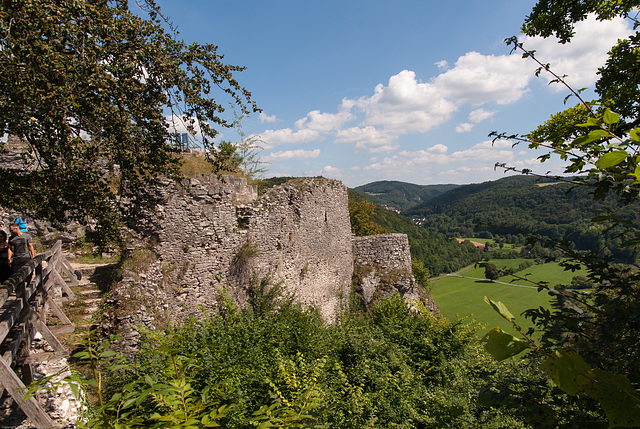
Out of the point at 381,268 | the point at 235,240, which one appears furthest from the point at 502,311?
the point at 381,268

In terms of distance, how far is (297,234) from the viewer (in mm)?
10414

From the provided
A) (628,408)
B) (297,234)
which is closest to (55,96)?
(628,408)

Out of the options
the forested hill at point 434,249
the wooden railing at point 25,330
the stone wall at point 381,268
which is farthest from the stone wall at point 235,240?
the forested hill at point 434,249

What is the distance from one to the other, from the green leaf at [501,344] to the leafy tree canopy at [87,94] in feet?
14.3

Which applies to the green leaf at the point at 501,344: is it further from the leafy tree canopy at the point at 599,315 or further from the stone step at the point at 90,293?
the stone step at the point at 90,293

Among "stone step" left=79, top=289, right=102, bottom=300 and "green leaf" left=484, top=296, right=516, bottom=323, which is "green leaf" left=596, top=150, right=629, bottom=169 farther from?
"stone step" left=79, top=289, right=102, bottom=300

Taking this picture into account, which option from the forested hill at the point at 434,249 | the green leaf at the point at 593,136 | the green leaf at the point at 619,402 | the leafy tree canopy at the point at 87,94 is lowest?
the forested hill at the point at 434,249

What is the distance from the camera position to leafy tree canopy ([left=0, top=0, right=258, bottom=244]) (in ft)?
11.2

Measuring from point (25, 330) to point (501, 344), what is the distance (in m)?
5.63

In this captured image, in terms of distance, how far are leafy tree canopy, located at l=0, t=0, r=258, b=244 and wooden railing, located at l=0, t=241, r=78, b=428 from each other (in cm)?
110

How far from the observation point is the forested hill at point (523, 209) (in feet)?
65.1

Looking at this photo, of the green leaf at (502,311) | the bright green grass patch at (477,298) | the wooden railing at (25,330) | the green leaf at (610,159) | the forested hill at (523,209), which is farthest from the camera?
the bright green grass patch at (477,298)

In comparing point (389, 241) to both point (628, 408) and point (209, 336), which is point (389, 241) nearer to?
point (209, 336)

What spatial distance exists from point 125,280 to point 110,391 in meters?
1.91
